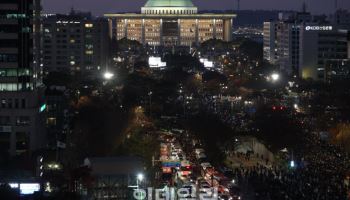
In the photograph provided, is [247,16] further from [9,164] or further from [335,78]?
[9,164]

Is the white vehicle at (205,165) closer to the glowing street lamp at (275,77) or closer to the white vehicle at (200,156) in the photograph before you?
the white vehicle at (200,156)

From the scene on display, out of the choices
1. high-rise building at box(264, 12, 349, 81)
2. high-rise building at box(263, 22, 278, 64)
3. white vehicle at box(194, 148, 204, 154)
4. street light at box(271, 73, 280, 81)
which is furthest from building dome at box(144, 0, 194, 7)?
white vehicle at box(194, 148, 204, 154)

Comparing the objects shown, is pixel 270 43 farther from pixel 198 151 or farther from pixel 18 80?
pixel 18 80

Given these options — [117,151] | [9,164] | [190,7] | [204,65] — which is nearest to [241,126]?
[117,151]

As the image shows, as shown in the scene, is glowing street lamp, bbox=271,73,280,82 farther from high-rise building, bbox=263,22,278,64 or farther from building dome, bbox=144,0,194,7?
building dome, bbox=144,0,194,7

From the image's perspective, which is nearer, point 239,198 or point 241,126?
point 239,198

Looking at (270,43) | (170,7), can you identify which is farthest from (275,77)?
(170,7)
